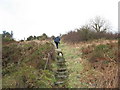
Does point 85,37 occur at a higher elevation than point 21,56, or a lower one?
higher

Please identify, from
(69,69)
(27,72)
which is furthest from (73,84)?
(69,69)

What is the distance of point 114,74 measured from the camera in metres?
7.82

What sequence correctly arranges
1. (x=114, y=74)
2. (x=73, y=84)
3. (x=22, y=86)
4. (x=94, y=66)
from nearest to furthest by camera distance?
1. (x=114, y=74)
2. (x=22, y=86)
3. (x=73, y=84)
4. (x=94, y=66)

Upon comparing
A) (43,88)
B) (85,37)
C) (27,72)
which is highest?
(85,37)

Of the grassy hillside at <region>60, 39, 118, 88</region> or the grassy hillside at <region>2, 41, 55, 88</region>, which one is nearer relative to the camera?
the grassy hillside at <region>60, 39, 118, 88</region>

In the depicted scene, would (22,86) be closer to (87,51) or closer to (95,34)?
(87,51)

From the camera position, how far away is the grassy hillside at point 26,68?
28.2 ft

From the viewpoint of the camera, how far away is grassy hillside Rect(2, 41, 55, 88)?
28.2 ft

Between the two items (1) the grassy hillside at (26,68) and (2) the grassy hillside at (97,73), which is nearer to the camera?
(2) the grassy hillside at (97,73)

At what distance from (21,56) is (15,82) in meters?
8.56

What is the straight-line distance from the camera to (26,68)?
31.6 feet

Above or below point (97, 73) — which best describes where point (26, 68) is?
above

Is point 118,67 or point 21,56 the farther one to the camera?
point 21,56

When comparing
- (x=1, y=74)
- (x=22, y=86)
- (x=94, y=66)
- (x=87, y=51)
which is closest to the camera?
(x=22, y=86)
